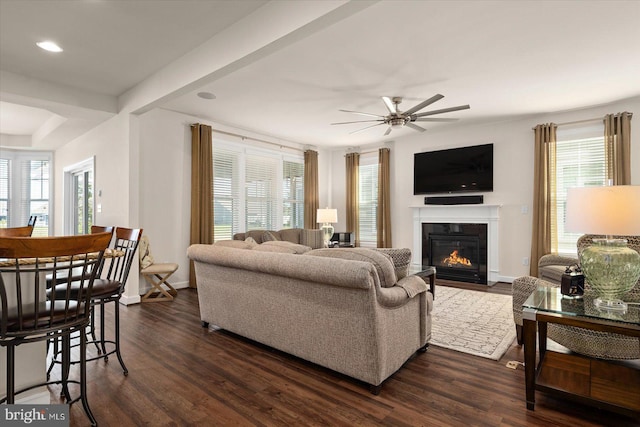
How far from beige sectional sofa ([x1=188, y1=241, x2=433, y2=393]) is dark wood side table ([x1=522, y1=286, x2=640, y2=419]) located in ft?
2.48

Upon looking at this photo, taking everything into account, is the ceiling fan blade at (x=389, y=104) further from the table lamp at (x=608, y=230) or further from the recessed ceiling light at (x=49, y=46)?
the recessed ceiling light at (x=49, y=46)

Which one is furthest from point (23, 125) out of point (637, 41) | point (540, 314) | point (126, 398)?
point (637, 41)

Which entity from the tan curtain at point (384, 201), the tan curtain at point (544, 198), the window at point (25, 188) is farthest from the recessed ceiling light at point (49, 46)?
the tan curtain at point (544, 198)

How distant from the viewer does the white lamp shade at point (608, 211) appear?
1.83 metres

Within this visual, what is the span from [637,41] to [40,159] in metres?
10.1

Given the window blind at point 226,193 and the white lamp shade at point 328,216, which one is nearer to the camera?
the window blind at point 226,193

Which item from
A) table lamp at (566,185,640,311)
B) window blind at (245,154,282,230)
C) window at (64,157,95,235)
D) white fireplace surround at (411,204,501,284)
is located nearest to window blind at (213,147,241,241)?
window blind at (245,154,282,230)

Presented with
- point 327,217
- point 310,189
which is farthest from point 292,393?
point 310,189

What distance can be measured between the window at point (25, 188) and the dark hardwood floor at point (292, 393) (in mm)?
6410

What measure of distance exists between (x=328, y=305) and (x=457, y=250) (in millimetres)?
4554

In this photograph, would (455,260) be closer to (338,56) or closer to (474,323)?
(474,323)

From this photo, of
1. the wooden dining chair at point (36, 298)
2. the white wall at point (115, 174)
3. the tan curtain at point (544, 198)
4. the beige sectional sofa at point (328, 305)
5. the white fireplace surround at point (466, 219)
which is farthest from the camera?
the white fireplace surround at point (466, 219)

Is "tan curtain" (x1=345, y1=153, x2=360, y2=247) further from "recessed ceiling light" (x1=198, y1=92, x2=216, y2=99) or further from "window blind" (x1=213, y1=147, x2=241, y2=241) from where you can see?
"recessed ceiling light" (x1=198, y1=92, x2=216, y2=99)

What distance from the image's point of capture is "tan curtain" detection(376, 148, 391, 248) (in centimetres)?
698
